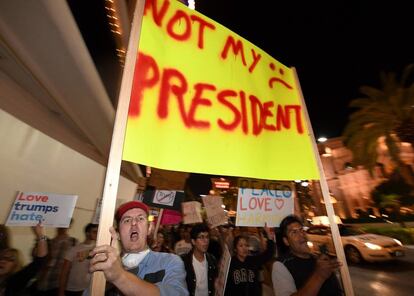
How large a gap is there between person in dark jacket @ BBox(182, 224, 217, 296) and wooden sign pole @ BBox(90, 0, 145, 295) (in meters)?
2.44

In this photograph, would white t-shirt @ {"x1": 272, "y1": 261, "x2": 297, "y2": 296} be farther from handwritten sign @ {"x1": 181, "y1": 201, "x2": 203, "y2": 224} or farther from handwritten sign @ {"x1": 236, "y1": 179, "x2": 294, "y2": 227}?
handwritten sign @ {"x1": 181, "y1": 201, "x2": 203, "y2": 224}

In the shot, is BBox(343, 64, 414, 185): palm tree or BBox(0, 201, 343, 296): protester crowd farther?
BBox(343, 64, 414, 185): palm tree

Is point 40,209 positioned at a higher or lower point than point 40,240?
higher

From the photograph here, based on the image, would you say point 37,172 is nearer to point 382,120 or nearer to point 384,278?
point 384,278

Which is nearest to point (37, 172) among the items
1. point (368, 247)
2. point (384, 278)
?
point (384, 278)

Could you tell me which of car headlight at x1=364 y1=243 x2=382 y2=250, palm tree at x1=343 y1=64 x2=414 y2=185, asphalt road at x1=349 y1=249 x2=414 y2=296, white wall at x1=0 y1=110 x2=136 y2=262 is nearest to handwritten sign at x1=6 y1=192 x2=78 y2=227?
white wall at x1=0 y1=110 x2=136 y2=262

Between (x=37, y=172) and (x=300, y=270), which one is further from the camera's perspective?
(x=37, y=172)

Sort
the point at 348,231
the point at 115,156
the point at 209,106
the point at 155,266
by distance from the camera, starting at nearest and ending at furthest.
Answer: the point at 115,156 < the point at 155,266 < the point at 209,106 < the point at 348,231

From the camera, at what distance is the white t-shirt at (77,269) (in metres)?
3.88

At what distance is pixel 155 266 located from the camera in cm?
177

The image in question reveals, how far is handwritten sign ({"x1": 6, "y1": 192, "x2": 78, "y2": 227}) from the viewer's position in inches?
113

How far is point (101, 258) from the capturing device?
1.18 m

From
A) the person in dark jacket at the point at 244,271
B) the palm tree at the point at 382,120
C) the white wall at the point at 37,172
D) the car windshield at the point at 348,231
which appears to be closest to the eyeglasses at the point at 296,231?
the person in dark jacket at the point at 244,271

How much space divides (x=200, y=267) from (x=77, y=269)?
6.00 feet
